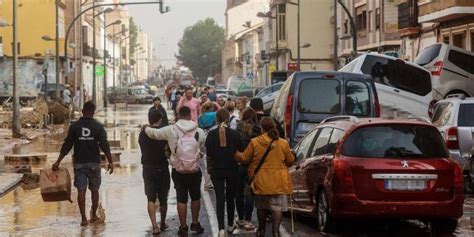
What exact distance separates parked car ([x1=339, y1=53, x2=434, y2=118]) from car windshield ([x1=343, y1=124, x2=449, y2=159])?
40.0ft

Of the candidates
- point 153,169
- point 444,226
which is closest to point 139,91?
point 153,169

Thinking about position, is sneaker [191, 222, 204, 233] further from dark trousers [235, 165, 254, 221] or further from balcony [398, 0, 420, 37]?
balcony [398, 0, 420, 37]

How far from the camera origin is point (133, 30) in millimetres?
197750

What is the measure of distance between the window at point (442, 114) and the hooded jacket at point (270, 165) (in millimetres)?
7137

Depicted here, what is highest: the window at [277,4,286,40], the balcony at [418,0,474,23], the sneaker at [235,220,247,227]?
the window at [277,4,286,40]

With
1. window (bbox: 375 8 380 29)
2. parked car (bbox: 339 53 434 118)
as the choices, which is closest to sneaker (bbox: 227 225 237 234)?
parked car (bbox: 339 53 434 118)

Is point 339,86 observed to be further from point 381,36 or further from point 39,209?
point 381,36

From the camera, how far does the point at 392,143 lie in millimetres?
11477

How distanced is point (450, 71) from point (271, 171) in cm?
2090

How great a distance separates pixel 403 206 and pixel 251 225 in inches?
85.7

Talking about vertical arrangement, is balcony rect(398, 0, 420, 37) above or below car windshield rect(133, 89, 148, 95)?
above

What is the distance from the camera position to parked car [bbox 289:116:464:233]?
11.2m

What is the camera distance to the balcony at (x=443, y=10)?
32156 mm

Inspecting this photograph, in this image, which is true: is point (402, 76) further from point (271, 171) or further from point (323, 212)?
point (271, 171)
